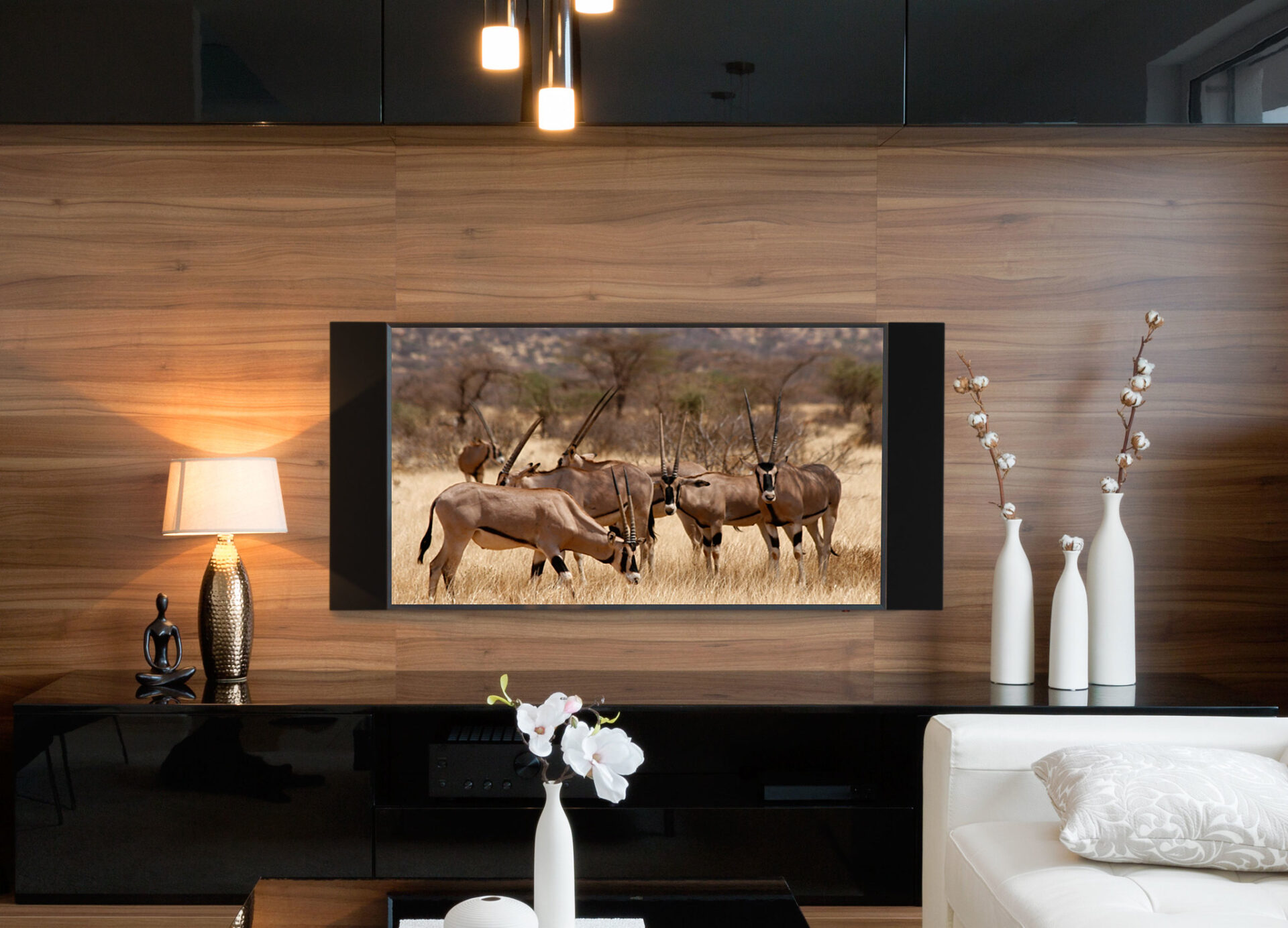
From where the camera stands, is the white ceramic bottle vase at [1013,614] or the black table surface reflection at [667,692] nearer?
the black table surface reflection at [667,692]

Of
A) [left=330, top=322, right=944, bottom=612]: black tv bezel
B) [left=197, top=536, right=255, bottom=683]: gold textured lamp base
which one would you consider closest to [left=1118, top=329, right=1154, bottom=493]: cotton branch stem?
[left=330, top=322, right=944, bottom=612]: black tv bezel

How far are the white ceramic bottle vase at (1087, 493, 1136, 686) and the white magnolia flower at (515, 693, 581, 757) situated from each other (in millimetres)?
1820

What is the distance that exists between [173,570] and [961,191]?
2.51 m

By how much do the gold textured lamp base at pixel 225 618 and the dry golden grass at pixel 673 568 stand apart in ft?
1.38

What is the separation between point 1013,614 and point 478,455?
5.05 ft

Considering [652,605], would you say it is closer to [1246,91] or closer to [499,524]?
[499,524]

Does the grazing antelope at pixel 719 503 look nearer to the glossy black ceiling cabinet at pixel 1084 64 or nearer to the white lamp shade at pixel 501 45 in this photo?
the glossy black ceiling cabinet at pixel 1084 64

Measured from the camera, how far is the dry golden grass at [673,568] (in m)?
3.05

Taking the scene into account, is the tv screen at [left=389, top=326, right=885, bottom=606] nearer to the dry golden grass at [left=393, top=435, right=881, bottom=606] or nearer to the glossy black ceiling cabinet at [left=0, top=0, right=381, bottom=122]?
the dry golden grass at [left=393, top=435, right=881, bottom=606]

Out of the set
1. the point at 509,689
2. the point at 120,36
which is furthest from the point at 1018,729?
the point at 120,36

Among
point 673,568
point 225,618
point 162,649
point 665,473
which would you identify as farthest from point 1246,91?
point 162,649

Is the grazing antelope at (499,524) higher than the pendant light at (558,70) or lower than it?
lower

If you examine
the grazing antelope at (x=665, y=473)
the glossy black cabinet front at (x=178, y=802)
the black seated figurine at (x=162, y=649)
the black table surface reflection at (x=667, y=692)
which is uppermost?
the grazing antelope at (x=665, y=473)

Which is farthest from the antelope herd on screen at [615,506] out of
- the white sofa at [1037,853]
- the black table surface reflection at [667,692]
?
the white sofa at [1037,853]
